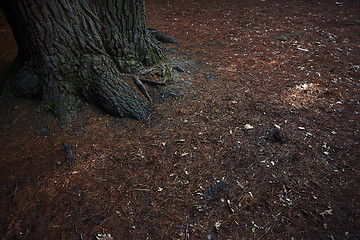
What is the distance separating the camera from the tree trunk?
108 inches

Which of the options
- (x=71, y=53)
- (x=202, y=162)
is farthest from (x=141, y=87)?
(x=202, y=162)

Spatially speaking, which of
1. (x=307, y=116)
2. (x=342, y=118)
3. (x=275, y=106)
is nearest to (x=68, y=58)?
(x=275, y=106)

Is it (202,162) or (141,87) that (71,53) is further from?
→ (202,162)

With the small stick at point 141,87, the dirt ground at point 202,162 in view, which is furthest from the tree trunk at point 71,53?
the dirt ground at point 202,162

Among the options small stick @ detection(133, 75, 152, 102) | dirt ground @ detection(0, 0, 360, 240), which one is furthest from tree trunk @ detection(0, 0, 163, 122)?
dirt ground @ detection(0, 0, 360, 240)

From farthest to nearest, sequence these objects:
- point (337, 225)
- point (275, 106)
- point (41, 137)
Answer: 1. point (275, 106)
2. point (41, 137)
3. point (337, 225)

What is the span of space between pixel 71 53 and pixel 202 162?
6.95 ft

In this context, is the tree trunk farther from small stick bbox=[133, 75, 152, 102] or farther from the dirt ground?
the dirt ground

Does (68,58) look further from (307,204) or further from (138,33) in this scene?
(307,204)

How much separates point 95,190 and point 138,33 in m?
2.55

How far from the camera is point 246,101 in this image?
11.8ft

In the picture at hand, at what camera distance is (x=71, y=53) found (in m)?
2.96

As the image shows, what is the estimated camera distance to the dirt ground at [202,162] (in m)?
2.07

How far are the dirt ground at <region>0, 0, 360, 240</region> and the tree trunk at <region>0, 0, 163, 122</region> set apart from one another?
0.68 feet
